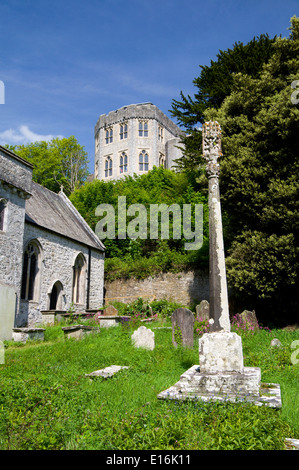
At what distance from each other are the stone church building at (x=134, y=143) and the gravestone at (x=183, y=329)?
31728 mm

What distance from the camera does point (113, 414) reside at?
13.7 ft

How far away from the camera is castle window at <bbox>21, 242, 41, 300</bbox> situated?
15633mm

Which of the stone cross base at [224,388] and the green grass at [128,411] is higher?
the stone cross base at [224,388]

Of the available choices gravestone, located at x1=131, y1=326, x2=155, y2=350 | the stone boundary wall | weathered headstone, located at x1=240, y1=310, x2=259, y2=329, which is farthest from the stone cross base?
the stone boundary wall

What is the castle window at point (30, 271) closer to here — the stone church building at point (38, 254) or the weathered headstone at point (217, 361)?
the stone church building at point (38, 254)

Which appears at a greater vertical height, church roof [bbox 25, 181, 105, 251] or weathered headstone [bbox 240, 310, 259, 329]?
church roof [bbox 25, 181, 105, 251]

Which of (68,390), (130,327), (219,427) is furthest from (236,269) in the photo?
(219,427)

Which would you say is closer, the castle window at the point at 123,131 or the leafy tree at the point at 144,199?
the leafy tree at the point at 144,199

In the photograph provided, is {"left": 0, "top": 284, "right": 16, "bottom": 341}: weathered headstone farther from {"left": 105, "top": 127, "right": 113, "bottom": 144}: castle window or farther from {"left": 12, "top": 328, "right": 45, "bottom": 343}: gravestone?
{"left": 105, "top": 127, "right": 113, "bottom": 144}: castle window

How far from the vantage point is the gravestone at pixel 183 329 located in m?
9.89

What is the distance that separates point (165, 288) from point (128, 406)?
16796mm

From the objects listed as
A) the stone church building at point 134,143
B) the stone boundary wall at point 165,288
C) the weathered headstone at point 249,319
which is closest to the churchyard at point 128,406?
the weathered headstone at point 249,319

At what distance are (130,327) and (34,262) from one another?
5917 mm
